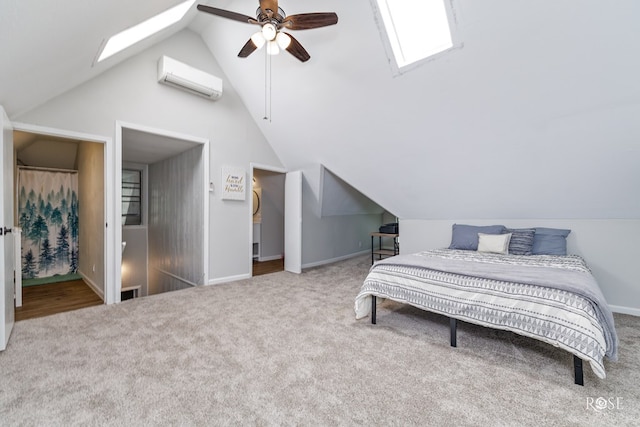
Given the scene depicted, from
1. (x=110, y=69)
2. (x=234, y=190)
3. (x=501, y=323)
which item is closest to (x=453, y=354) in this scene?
(x=501, y=323)

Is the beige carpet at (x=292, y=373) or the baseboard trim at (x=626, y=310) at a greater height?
the beige carpet at (x=292, y=373)

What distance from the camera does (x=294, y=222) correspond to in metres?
4.69

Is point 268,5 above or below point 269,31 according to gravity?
above

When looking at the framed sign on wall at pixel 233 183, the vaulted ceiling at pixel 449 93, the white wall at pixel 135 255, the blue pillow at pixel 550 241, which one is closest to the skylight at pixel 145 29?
the vaulted ceiling at pixel 449 93

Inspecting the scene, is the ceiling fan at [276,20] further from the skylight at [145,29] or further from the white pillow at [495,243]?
the white pillow at [495,243]

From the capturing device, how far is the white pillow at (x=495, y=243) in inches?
129

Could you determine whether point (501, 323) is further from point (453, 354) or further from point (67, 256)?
point (67, 256)

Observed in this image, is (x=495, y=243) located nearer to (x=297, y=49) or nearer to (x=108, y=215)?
(x=297, y=49)

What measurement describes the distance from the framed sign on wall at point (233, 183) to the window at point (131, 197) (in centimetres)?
289

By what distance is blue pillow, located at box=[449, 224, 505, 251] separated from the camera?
3.60 metres

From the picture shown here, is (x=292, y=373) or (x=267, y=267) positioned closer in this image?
(x=292, y=373)

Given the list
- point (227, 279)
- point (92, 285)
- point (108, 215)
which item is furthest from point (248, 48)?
point (92, 285)

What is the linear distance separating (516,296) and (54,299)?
16.3 feet

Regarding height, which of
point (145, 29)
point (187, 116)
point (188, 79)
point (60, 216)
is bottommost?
point (60, 216)
